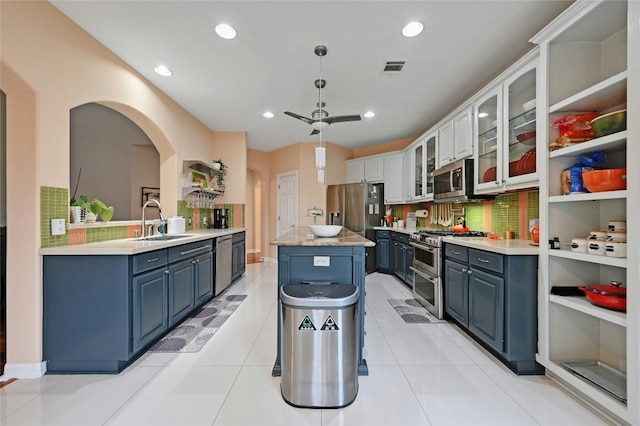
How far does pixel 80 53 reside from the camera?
2.32 meters

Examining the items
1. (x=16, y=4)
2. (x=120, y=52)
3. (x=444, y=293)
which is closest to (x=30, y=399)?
(x=16, y=4)

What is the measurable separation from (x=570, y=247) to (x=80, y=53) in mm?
4099

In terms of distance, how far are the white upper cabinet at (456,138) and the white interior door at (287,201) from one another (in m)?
3.12

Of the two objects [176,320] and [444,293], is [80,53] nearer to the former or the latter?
[176,320]

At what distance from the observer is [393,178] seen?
17.6 feet

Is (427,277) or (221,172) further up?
(221,172)

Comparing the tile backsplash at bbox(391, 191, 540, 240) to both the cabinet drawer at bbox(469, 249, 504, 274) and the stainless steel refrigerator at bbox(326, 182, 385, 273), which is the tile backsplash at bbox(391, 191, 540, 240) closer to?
the cabinet drawer at bbox(469, 249, 504, 274)

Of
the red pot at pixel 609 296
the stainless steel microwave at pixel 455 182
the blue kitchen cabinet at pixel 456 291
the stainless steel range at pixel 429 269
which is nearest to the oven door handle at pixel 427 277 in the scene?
the stainless steel range at pixel 429 269

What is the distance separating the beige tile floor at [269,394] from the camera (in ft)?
5.17

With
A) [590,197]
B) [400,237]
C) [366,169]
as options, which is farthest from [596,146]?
[366,169]

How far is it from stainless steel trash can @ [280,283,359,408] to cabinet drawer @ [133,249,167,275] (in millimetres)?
1254

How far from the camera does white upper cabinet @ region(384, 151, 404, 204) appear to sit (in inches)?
207

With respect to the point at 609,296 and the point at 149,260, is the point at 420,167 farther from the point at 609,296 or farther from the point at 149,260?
the point at 149,260

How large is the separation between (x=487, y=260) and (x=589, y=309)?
0.68m
